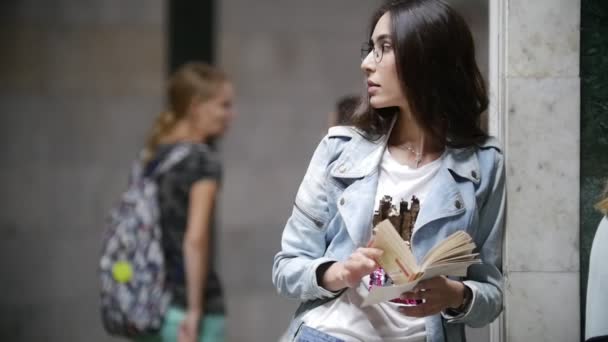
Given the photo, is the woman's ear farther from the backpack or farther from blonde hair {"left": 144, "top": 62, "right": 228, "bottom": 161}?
the backpack

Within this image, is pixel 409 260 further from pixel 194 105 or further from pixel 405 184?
pixel 194 105

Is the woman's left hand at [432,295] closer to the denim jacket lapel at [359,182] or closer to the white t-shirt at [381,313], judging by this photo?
the white t-shirt at [381,313]

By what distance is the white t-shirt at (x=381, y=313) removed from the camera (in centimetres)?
285

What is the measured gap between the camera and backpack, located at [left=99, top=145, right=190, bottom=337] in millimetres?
4930

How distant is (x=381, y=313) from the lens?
2848 millimetres

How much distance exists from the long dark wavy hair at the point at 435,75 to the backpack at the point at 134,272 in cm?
218

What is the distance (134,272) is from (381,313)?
7.71 ft

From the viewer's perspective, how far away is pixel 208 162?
5242 millimetres

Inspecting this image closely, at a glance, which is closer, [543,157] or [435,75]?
[435,75]

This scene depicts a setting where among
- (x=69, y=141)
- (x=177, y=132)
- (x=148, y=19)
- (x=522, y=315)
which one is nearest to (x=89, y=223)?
(x=69, y=141)

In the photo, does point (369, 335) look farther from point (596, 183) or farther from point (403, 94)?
point (596, 183)

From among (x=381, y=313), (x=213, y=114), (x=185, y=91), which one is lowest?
(x=381, y=313)

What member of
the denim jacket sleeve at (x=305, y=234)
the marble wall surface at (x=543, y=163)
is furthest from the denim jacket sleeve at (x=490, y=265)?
the denim jacket sleeve at (x=305, y=234)

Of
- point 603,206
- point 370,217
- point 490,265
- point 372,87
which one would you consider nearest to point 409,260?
point 370,217
